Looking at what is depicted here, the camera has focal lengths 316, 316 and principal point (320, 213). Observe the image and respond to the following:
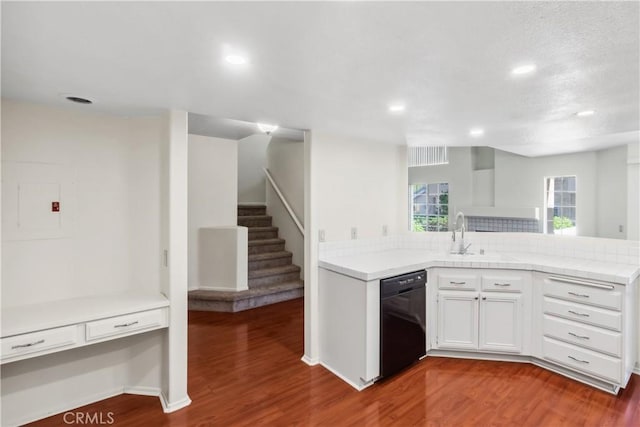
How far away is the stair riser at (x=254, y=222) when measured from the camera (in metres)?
5.73

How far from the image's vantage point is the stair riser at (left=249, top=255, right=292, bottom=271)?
5.05 m

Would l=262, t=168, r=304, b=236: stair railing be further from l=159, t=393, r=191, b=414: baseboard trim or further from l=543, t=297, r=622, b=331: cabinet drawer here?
l=543, t=297, r=622, b=331: cabinet drawer

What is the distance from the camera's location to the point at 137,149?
8.40ft

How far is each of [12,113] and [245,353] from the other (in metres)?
2.67

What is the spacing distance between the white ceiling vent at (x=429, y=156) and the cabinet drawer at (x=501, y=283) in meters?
4.15

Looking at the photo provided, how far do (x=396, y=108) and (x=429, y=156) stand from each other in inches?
202

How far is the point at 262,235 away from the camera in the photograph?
570 centimetres

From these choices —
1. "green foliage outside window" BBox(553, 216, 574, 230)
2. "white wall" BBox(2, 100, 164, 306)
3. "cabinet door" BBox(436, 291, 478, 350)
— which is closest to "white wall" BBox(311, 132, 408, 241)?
"cabinet door" BBox(436, 291, 478, 350)

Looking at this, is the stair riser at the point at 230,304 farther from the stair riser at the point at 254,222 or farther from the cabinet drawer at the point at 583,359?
the cabinet drawer at the point at 583,359

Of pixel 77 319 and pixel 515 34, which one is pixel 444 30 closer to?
pixel 515 34

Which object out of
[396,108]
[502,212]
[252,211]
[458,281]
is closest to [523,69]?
[396,108]

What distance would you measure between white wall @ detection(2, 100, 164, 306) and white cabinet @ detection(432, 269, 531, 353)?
2.62 meters

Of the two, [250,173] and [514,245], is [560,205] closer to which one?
[514,245]

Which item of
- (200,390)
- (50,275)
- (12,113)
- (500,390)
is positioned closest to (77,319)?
(50,275)
